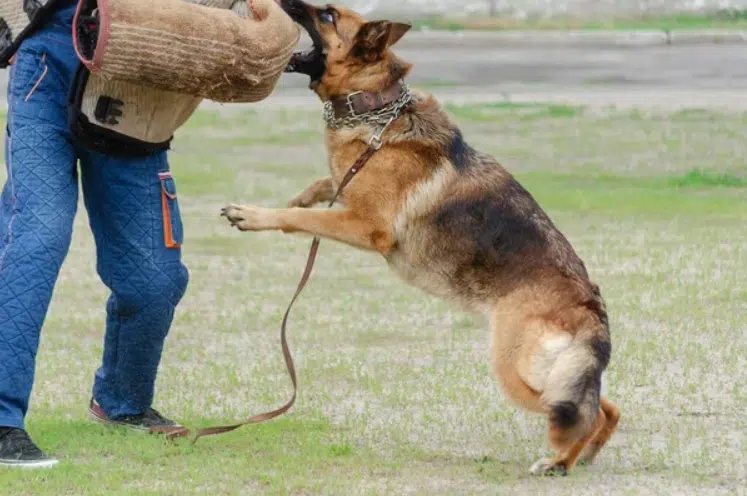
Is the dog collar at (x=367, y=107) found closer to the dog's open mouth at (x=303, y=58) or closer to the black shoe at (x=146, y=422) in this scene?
the dog's open mouth at (x=303, y=58)

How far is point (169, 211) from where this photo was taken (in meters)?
5.12

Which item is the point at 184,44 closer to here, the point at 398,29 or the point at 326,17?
the point at 326,17

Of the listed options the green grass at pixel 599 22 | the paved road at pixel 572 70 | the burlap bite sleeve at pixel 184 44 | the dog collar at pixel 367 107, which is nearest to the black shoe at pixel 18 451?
the burlap bite sleeve at pixel 184 44

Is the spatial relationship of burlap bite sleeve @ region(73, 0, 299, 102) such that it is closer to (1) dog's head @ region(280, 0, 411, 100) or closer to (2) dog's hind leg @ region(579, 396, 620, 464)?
(1) dog's head @ region(280, 0, 411, 100)

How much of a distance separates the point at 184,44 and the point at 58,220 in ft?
2.71

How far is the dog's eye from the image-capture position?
5.40 meters

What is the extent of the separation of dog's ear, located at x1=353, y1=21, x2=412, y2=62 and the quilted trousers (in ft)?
3.12

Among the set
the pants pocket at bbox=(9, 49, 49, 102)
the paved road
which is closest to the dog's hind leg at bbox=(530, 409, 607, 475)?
the pants pocket at bbox=(9, 49, 49, 102)

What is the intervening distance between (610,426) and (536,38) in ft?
71.4

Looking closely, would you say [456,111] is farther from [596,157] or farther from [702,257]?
[702,257]

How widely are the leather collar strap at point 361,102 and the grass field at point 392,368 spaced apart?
4.15ft

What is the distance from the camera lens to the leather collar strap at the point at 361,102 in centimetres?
539

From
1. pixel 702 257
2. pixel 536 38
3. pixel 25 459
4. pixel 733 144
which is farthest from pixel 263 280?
pixel 536 38

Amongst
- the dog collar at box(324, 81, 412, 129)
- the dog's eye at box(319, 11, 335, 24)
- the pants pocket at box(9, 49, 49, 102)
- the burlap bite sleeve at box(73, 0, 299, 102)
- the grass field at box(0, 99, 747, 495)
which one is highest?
the burlap bite sleeve at box(73, 0, 299, 102)
